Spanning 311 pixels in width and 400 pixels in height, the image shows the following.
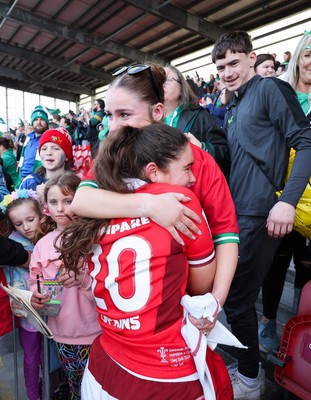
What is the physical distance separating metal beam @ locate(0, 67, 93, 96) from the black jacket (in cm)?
1973

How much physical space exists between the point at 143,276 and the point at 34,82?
21.3 metres

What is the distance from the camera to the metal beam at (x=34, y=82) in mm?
18469

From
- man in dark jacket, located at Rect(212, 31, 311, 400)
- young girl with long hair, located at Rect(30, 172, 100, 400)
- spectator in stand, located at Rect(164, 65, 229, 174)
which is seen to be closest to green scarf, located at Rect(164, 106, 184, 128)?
spectator in stand, located at Rect(164, 65, 229, 174)

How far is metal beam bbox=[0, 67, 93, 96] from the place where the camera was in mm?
18469

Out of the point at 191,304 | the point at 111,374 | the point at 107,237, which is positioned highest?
the point at 107,237

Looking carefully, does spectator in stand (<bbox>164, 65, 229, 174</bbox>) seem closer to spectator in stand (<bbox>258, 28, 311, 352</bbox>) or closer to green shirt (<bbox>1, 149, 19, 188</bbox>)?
spectator in stand (<bbox>258, 28, 311, 352</bbox>)

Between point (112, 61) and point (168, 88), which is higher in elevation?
point (112, 61)

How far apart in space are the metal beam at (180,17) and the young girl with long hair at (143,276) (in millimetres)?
10065

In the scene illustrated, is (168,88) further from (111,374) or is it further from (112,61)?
(112,61)

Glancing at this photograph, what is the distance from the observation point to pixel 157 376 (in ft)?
2.65

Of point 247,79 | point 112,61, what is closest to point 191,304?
point 247,79

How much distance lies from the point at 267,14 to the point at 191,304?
1117 centimetres

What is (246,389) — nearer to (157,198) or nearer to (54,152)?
(157,198)

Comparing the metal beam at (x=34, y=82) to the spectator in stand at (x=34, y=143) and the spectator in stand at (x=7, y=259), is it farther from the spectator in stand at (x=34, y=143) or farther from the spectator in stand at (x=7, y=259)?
the spectator in stand at (x=7, y=259)
